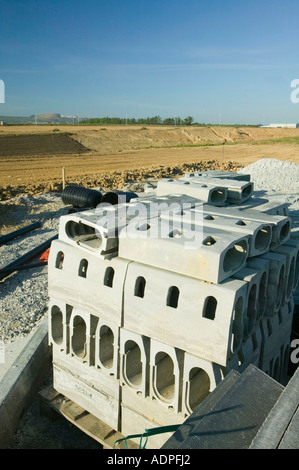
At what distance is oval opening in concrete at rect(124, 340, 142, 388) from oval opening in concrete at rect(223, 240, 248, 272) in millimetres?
1291

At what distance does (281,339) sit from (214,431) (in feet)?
9.18

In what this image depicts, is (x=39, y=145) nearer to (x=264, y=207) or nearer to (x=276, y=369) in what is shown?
(x=264, y=207)

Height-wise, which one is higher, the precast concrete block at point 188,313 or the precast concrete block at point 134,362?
the precast concrete block at point 188,313

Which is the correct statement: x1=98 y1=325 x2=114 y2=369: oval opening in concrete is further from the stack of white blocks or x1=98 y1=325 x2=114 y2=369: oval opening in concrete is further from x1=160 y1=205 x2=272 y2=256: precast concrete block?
x1=160 y1=205 x2=272 y2=256: precast concrete block

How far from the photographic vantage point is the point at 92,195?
33.7ft

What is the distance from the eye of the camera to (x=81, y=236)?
4535mm

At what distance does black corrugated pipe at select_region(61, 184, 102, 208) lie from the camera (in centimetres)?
1026

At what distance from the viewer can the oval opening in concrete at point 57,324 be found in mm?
4879

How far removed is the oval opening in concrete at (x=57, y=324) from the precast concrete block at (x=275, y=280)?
2499 millimetres

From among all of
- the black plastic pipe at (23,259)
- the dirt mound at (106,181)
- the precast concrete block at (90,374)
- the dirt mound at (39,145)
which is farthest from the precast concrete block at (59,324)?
the dirt mound at (39,145)

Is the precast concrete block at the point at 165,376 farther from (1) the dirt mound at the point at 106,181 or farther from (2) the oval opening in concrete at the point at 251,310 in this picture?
(1) the dirt mound at the point at 106,181

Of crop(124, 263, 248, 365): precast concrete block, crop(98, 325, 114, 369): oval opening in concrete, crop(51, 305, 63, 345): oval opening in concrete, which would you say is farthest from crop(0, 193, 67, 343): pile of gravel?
crop(124, 263, 248, 365): precast concrete block
